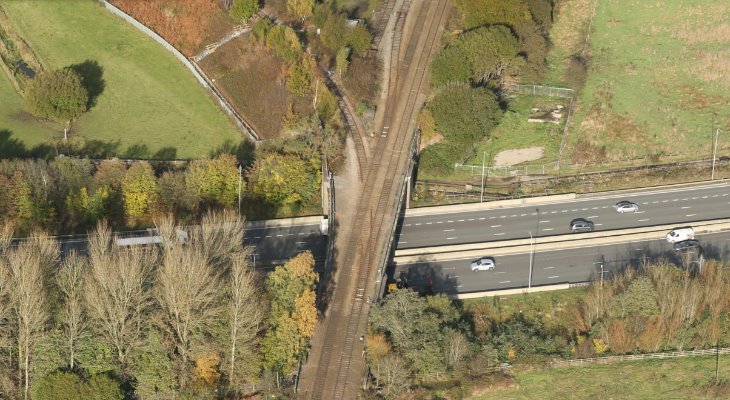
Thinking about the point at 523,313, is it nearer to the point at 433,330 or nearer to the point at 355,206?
the point at 433,330

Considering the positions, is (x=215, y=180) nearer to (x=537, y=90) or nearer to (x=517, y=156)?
(x=517, y=156)

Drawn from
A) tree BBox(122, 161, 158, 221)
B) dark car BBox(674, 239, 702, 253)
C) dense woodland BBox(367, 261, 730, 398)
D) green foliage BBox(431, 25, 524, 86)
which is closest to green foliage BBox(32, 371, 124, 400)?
dense woodland BBox(367, 261, 730, 398)

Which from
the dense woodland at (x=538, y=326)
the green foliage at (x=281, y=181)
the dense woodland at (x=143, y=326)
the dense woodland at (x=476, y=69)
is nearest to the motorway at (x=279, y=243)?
the green foliage at (x=281, y=181)

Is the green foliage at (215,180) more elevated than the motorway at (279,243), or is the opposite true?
the green foliage at (215,180)

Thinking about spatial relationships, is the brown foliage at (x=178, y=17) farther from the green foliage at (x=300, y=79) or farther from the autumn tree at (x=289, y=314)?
the autumn tree at (x=289, y=314)

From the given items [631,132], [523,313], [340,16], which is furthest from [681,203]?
[340,16]

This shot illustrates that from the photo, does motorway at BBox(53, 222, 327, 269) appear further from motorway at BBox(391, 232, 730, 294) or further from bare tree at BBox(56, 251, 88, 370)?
bare tree at BBox(56, 251, 88, 370)
